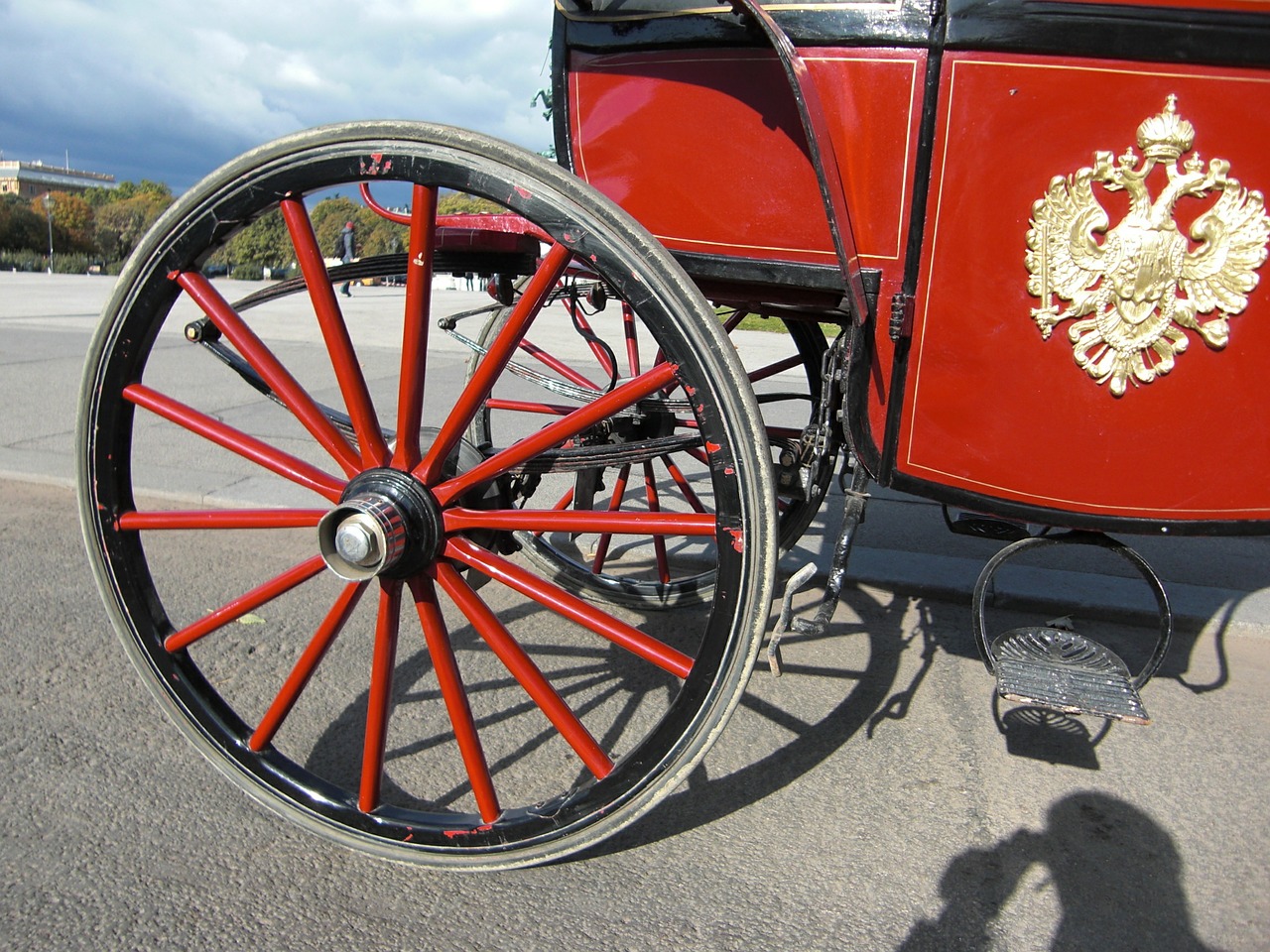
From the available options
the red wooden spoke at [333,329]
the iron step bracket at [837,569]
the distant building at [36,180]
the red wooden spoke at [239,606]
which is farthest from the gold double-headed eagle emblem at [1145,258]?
the distant building at [36,180]

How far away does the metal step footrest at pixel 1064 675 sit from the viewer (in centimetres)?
197

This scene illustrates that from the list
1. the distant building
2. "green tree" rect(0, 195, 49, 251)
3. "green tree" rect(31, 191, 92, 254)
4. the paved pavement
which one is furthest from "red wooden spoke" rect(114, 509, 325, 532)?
the distant building

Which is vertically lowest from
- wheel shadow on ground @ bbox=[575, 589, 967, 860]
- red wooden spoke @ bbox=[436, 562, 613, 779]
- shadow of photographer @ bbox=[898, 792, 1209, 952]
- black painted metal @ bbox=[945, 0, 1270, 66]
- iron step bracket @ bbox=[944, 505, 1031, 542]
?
shadow of photographer @ bbox=[898, 792, 1209, 952]

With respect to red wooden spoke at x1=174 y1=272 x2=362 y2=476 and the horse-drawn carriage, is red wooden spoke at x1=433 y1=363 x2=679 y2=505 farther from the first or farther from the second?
red wooden spoke at x1=174 y1=272 x2=362 y2=476

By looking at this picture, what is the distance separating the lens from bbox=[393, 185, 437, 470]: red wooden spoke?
159 cm

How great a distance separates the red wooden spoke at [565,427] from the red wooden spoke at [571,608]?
0.10m

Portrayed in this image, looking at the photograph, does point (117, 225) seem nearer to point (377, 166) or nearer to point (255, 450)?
point (255, 450)

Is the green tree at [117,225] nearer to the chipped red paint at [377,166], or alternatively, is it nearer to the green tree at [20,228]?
the green tree at [20,228]

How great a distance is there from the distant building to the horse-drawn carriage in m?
89.2

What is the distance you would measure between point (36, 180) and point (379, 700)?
9833 centimetres

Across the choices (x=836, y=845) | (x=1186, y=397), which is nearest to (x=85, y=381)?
(x=836, y=845)

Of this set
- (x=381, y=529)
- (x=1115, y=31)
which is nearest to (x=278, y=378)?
(x=381, y=529)

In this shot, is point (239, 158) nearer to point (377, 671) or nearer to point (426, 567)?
point (426, 567)

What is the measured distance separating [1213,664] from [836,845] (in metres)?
1.64
